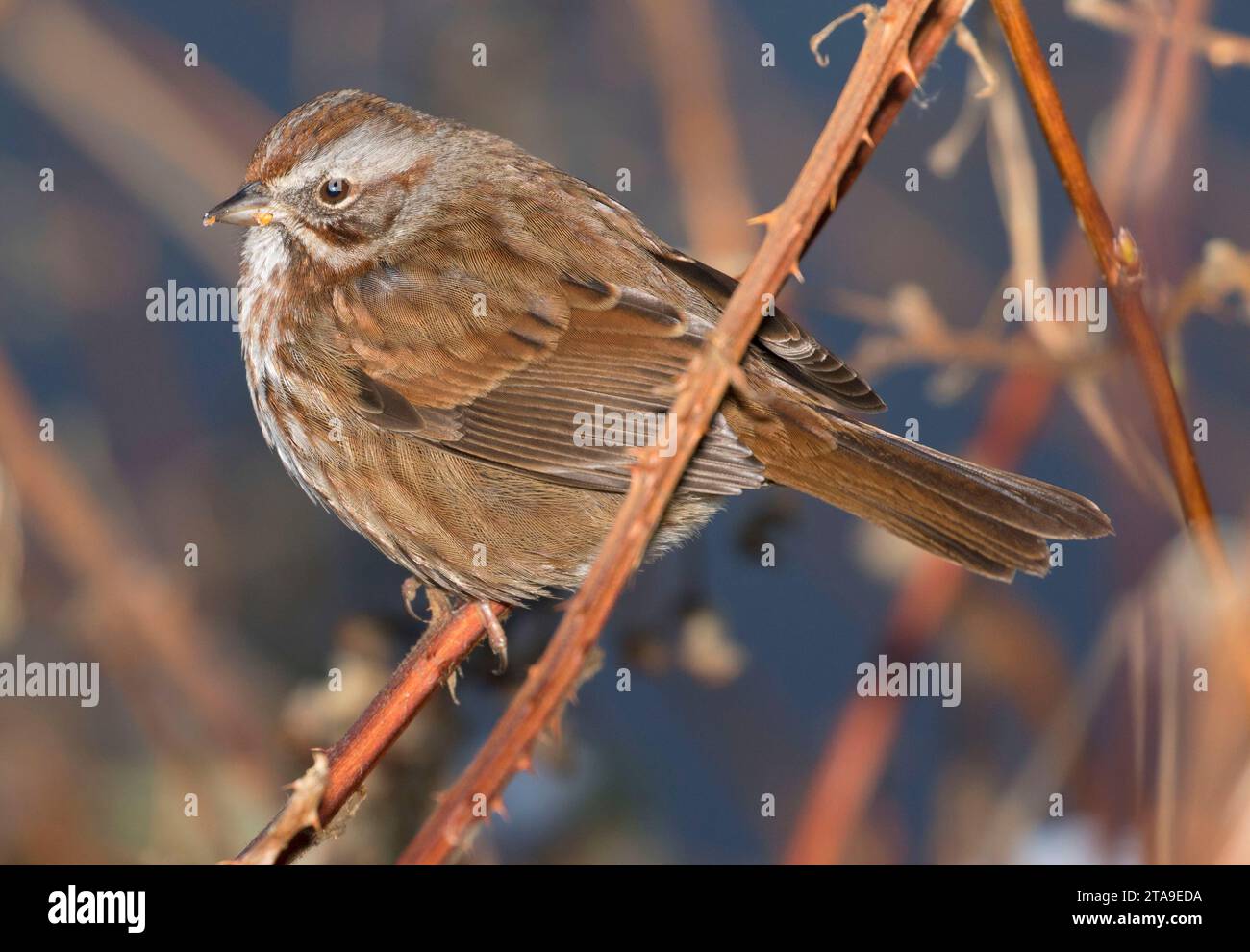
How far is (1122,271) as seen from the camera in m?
2.27

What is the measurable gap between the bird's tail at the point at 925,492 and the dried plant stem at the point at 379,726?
94 cm

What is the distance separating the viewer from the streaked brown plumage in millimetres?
3535

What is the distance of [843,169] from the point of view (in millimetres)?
2109

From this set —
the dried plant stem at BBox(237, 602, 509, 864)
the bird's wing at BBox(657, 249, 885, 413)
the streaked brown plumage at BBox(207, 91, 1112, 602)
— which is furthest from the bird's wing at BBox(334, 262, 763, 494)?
the dried plant stem at BBox(237, 602, 509, 864)

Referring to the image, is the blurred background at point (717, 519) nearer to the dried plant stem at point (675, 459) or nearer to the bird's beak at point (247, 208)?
the dried plant stem at point (675, 459)

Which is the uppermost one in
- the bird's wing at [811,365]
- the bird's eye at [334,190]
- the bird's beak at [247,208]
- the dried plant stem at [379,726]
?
the bird's eye at [334,190]

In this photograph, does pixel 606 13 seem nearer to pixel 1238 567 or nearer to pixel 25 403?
pixel 25 403

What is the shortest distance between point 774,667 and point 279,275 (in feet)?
8.87

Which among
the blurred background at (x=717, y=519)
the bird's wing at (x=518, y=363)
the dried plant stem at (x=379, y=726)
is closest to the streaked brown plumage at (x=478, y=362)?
the bird's wing at (x=518, y=363)

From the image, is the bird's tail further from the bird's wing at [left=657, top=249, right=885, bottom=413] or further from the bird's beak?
the bird's beak

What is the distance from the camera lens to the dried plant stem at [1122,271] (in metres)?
2.22

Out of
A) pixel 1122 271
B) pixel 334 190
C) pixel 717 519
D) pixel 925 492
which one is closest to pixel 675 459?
pixel 1122 271

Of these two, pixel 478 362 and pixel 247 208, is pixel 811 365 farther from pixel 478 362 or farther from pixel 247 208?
pixel 247 208

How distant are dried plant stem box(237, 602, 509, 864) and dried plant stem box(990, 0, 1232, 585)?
1427mm
